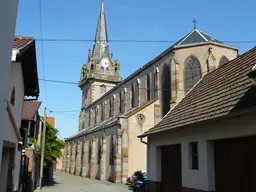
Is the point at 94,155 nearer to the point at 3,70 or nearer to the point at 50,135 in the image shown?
the point at 50,135

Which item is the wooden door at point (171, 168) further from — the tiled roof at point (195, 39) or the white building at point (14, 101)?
the tiled roof at point (195, 39)

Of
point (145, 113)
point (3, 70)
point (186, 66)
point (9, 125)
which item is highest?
point (186, 66)

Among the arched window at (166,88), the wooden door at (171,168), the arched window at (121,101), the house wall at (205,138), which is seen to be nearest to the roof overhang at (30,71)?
the house wall at (205,138)

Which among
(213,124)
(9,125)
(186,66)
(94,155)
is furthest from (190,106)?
(94,155)

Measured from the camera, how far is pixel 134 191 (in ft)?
74.8

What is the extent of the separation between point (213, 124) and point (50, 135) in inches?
806

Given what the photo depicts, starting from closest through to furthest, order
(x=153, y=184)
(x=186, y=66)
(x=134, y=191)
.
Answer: (x=153, y=184)
(x=134, y=191)
(x=186, y=66)

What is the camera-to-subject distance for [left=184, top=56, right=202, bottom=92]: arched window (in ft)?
97.7

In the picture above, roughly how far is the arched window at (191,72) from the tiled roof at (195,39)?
189 cm

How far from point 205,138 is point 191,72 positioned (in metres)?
19.5

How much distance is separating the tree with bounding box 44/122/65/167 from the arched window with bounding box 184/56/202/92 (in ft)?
45.9

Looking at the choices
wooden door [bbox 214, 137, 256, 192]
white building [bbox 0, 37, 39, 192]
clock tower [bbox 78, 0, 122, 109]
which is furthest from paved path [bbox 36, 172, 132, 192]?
clock tower [bbox 78, 0, 122, 109]

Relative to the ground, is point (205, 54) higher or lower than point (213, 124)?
higher

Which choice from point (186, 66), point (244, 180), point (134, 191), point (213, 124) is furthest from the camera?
point (186, 66)
